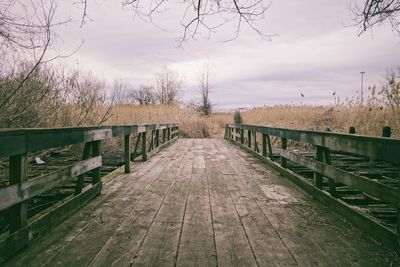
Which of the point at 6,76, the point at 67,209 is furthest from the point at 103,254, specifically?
the point at 6,76

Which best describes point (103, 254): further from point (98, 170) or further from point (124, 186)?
point (124, 186)

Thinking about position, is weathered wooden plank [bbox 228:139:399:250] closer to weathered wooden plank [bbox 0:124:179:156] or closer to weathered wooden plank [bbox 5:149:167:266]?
weathered wooden plank [bbox 5:149:167:266]

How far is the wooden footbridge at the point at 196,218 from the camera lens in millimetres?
2309

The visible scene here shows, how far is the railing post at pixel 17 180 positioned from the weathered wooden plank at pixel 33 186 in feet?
0.17

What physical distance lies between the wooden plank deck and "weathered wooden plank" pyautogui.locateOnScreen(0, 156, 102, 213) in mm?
394

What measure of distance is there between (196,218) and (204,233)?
17.3 inches

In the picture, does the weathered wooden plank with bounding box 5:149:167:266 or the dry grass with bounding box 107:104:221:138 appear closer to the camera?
the weathered wooden plank with bounding box 5:149:167:266

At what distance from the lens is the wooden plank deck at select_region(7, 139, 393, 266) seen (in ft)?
7.54

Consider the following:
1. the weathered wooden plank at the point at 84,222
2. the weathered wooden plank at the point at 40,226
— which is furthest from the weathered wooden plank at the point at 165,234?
the weathered wooden plank at the point at 40,226

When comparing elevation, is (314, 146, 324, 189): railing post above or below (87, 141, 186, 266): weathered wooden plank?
above

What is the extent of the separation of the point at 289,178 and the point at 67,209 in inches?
134

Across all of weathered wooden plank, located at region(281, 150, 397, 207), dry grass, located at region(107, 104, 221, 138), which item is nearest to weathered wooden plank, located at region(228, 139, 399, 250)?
weathered wooden plank, located at region(281, 150, 397, 207)

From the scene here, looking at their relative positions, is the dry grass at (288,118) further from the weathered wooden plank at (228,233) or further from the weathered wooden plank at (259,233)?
the weathered wooden plank at (228,233)

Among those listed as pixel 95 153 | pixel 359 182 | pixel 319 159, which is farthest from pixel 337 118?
pixel 95 153
